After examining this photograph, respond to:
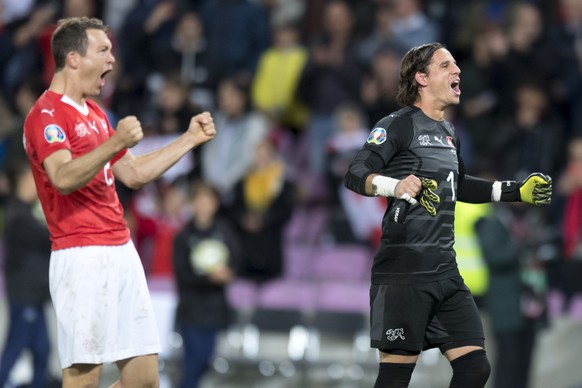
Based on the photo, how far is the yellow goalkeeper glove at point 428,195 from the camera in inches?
244

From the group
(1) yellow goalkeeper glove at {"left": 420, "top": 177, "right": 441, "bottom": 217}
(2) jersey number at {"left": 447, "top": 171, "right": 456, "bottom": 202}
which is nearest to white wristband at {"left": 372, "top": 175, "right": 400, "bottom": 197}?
(1) yellow goalkeeper glove at {"left": 420, "top": 177, "right": 441, "bottom": 217}

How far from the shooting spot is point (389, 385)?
6586 millimetres

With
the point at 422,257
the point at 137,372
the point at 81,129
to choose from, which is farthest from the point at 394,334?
the point at 81,129

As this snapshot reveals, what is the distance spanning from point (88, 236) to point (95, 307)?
1.24 ft

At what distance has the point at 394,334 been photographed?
6598 mm

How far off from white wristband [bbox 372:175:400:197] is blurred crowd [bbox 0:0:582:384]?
507 cm

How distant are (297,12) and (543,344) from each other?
553 cm

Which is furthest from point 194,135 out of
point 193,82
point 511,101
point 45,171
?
point 193,82

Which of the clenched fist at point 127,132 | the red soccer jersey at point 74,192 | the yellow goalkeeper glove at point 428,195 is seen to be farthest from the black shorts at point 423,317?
the clenched fist at point 127,132

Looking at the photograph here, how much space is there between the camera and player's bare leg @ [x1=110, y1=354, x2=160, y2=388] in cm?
660

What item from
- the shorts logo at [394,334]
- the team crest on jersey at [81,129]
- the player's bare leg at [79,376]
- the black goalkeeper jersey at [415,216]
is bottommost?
the player's bare leg at [79,376]

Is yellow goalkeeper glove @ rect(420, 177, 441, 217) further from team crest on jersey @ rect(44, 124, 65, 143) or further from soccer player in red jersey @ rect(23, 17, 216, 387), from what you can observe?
team crest on jersey @ rect(44, 124, 65, 143)

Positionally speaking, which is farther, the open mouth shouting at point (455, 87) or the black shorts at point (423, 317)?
the open mouth shouting at point (455, 87)

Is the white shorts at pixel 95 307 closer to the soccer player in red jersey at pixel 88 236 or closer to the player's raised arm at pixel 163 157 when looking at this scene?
the soccer player in red jersey at pixel 88 236
